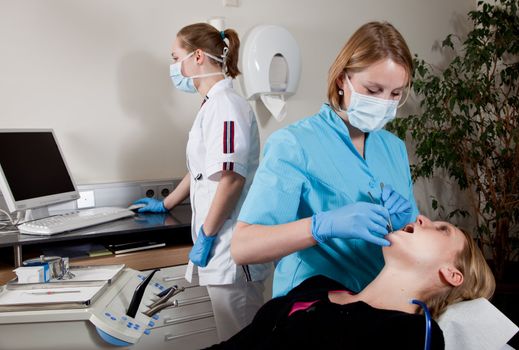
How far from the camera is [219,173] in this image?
6.10 ft

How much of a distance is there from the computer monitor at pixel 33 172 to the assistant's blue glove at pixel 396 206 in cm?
145

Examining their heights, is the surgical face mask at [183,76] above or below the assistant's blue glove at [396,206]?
above

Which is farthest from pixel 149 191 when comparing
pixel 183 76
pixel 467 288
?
pixel 467 288

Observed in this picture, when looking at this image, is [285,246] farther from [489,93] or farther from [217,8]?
[489,93]

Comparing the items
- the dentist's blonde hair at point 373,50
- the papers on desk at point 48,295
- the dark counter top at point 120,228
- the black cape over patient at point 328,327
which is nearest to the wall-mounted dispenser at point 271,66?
the dark counter top at point 120,228

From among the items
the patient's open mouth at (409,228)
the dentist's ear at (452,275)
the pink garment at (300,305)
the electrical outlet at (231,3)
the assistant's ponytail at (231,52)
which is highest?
the electrical outlet at (231,3)

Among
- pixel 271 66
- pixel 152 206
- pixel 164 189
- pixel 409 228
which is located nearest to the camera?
pixel 409 228

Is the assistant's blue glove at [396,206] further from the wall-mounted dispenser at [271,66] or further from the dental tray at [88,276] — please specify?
the wall-mounted dispenser at [271,66]

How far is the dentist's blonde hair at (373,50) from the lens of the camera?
4.13 feet

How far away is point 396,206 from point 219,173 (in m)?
0.79

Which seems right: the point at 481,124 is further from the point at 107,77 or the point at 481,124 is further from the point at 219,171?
the point at 107,77

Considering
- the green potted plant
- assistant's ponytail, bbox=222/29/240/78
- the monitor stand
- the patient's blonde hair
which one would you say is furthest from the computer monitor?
the green potted plant

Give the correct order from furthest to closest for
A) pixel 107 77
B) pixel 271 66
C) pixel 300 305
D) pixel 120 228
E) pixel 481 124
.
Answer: pixel 481 124, pixel 271 66, pixel 107 77, pixel 120 228, pixel 300 305

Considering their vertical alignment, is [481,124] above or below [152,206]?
above
